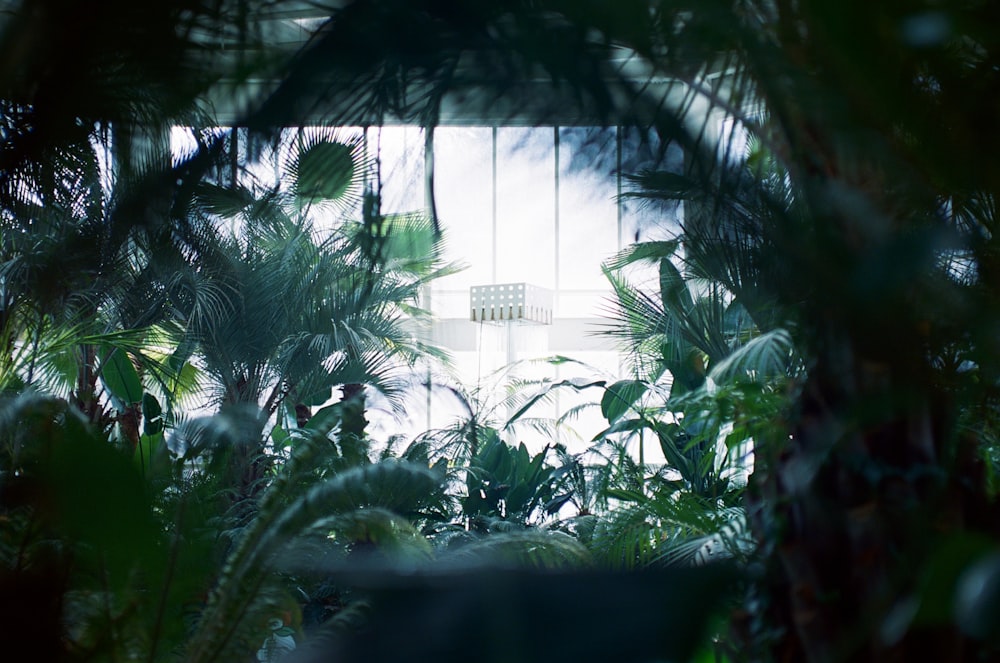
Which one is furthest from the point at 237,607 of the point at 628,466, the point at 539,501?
the point at 539,501

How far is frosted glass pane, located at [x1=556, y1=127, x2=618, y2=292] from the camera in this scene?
0.50 meters

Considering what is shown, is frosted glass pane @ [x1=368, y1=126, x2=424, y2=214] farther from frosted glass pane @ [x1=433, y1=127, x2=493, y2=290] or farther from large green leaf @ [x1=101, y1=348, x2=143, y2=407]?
large green leaf @ [x1=101, y1=348, x2=143, y2=407]

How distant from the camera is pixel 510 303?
5.38 meters

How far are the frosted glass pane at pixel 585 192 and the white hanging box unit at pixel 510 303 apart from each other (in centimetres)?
478

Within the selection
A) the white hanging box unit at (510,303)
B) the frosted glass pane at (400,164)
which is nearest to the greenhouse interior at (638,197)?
the frosted glass pane at (400,164)

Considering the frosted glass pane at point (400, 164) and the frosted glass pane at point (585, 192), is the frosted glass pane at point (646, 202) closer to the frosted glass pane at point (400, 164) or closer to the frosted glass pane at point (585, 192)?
the frosted glass pane at point (585, 192)

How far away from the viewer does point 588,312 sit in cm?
→ 888

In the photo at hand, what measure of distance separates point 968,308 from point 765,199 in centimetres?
14

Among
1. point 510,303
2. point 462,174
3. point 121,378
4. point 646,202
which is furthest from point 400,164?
point 121,378

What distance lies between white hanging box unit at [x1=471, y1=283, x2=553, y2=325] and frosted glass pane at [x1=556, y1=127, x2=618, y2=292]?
478 centimetres

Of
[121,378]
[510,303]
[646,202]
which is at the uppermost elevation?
[510,303]

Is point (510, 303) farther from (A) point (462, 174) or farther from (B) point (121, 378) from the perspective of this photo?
(A) point (462, 174)

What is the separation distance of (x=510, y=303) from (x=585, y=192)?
487 centimetres

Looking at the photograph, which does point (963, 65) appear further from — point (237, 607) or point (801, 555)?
point (237, 607)
